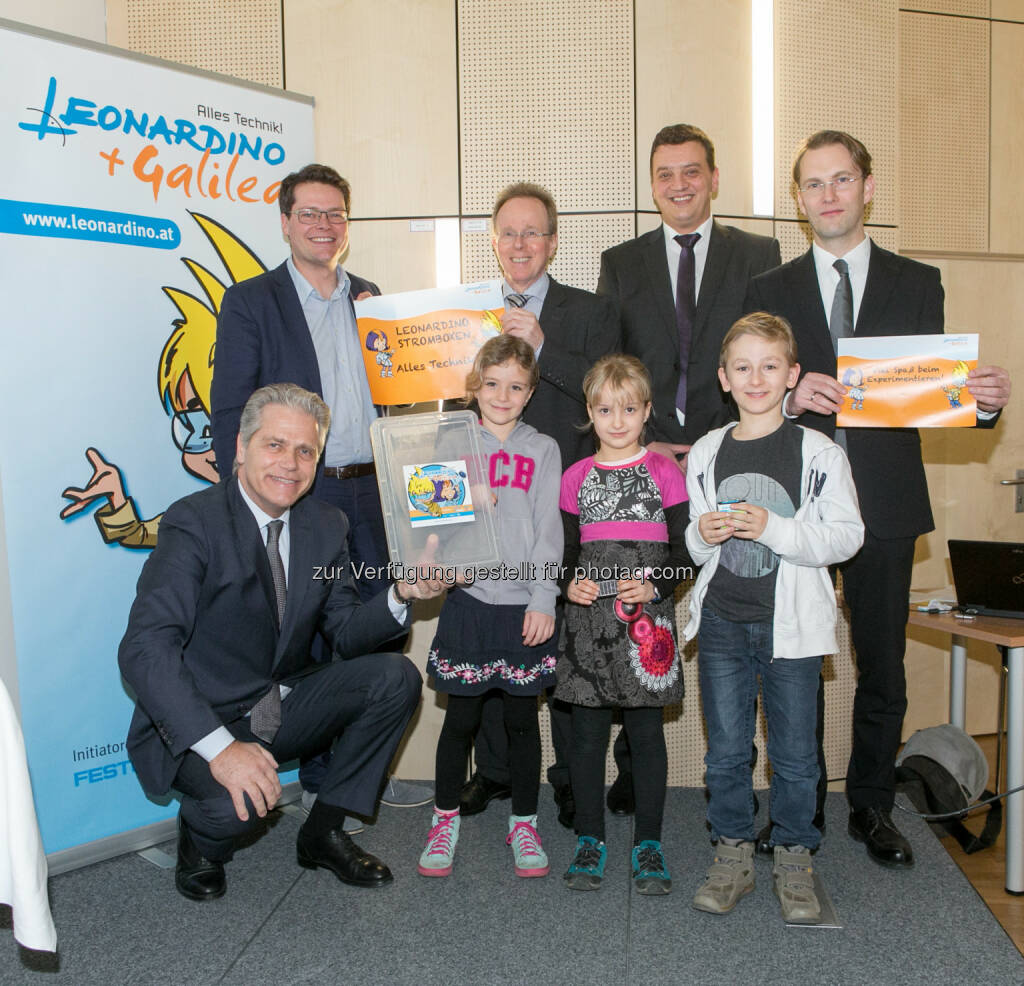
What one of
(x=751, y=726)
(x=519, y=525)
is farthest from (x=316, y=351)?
(x=751, y=726)

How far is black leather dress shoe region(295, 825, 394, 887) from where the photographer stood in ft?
8.94

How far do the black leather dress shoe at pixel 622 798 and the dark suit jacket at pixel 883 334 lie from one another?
4.44 ft

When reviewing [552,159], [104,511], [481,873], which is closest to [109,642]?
[104,511]

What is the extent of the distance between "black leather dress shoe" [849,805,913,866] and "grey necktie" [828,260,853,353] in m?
1.62

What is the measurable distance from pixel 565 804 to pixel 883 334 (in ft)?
6.69

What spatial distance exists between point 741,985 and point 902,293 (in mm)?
2173

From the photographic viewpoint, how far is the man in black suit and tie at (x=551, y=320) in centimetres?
297

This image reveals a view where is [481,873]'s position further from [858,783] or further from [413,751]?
[858,783]

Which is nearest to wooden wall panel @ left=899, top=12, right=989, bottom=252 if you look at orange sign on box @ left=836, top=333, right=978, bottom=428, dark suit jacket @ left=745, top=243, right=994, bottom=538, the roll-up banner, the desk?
dark suit jacket @ left=745, top=243, right=994, bottom=538

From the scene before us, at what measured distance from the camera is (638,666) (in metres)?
2.63

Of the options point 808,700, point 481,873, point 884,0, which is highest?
point 884,0

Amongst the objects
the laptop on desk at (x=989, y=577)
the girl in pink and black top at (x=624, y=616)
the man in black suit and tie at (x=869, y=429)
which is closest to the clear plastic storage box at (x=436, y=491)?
the girl in pink and black top at (x=624, y=616)

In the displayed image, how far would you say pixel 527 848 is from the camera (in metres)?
2.80

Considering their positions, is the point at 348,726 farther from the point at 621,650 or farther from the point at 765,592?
the point at 765,592
